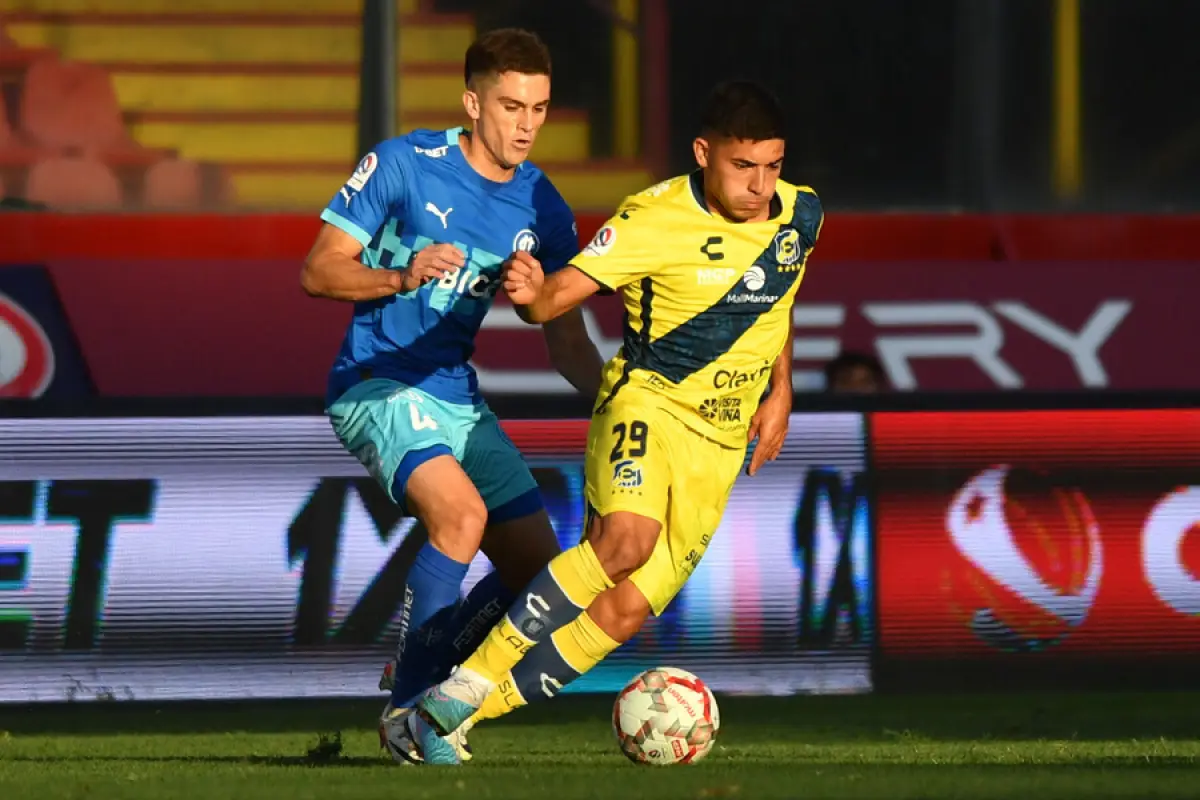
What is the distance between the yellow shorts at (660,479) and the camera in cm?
587

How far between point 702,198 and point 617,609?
3.89 ft

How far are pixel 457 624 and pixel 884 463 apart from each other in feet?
7.82

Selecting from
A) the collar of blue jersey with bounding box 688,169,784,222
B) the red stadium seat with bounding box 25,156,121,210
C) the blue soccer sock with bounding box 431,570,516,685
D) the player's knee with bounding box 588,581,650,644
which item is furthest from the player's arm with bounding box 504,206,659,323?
the red stadium seat with bounding box 25,156,121,210

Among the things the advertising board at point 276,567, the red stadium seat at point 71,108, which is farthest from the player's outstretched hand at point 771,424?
the red stadium seat at point 71,108

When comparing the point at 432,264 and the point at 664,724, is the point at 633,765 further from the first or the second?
the point at 432,264

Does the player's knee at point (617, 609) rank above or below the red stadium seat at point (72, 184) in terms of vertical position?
below

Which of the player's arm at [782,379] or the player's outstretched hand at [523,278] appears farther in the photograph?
the player's arm at [782,379]

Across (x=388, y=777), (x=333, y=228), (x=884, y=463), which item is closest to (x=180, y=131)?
(x=884, y=463)

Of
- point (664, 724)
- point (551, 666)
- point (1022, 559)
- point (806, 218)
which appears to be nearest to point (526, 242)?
point (806, 218)

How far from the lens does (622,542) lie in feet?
19.0

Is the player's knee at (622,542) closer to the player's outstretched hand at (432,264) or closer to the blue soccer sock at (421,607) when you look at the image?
the blue soccer sock at (421,607)

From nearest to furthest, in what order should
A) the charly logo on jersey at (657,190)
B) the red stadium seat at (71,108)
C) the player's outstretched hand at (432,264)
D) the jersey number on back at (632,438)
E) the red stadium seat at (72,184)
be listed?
the player's outstretched hand at (432,264)
the jersey number on back at (632,438)
the charly logo on jersey at (657,190)
the red stadium seat at (72,184)
the red stadium seat at (71,108)

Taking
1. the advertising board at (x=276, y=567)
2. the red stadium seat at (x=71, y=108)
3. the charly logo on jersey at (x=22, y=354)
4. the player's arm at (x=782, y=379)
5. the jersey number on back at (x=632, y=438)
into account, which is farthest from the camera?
the red stadium seat at (x=71, y=108)

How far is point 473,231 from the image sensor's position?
20.0 feet
